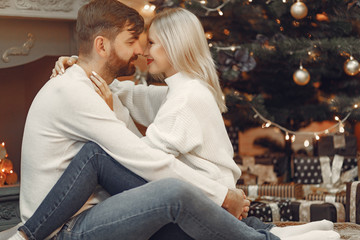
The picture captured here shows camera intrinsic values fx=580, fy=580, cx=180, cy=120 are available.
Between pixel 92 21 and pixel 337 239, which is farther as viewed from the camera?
pixel 92 21

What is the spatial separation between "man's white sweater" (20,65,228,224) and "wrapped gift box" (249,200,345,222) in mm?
873

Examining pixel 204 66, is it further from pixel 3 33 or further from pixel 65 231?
pixel 3 33

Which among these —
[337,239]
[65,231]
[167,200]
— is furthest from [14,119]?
[337,239]

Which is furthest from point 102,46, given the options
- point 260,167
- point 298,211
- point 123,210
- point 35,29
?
point 260,167

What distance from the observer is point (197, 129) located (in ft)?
6.37

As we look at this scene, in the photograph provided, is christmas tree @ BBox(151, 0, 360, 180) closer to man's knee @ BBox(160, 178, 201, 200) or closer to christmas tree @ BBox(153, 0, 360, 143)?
christmas tree @ BBox(153, 0, 360, 143)

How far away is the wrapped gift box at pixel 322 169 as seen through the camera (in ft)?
9.71

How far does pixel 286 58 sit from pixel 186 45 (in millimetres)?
1056

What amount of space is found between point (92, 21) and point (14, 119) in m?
1.06

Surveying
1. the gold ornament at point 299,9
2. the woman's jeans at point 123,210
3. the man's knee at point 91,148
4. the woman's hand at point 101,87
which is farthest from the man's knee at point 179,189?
the gold ornament at point 299,9

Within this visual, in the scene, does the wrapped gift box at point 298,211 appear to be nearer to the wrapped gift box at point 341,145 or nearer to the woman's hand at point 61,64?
the wrapped gift box at point 341,145

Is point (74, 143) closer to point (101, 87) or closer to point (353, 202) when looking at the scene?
point (101, 87)

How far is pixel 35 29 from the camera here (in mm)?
2723

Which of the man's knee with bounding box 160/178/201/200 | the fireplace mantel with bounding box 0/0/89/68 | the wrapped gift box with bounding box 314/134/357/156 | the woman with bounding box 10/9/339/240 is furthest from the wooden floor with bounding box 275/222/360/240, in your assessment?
the fireplace mantel with bounding box 0/0/89/68
